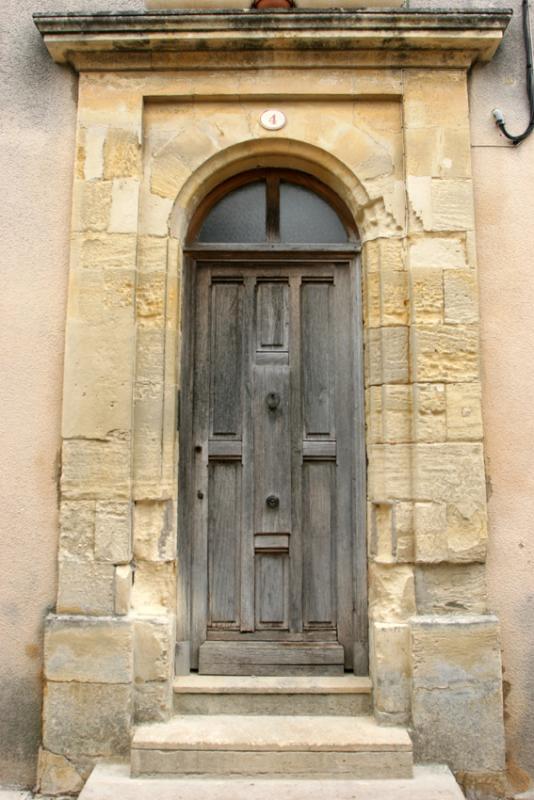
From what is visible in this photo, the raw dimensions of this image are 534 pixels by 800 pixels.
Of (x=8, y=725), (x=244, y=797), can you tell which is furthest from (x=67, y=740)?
(x=244, y=797)

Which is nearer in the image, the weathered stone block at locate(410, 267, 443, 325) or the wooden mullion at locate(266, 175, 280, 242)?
the weathered stone block at locate(410, 267, 443, 325)

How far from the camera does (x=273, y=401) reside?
362 centimetres

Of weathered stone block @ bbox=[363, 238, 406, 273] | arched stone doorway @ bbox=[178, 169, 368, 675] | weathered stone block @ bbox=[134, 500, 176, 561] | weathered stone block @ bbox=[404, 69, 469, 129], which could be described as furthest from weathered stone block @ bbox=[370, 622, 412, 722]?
weathered stone block @ bbox=[404, 69, 469, 129]


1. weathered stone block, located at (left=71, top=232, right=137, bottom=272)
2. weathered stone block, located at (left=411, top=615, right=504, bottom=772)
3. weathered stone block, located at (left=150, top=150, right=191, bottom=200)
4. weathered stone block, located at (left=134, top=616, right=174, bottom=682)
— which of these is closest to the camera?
weathered stone block, located at (left=411, top=615, right=504, bottom=772)

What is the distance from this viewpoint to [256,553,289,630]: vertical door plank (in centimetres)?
353

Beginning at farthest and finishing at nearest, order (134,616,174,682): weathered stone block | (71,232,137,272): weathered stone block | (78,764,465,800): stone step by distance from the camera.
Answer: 1. (71,232,137,272): weathered stone block
2. (134,616,174,682): weathered stone block
3. (78,764,465,800): stone step

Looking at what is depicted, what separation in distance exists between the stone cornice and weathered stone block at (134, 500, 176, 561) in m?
2.49

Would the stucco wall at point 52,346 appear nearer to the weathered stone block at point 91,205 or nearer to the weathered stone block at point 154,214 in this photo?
the weathered stone block at point 91,205

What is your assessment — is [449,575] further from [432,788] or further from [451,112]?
[451,112]

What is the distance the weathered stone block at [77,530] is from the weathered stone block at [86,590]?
68 mm

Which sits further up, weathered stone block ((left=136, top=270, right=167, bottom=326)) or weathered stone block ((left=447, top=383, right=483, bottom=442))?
weathered stone block ((left=136, top=270, right=167, bottom=326))

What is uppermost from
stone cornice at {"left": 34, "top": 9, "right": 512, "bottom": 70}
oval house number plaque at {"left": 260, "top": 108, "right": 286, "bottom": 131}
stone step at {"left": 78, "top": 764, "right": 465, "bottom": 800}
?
stone cornice at {"left": 34, "top": 9, "right": 512, "bottom": 70}

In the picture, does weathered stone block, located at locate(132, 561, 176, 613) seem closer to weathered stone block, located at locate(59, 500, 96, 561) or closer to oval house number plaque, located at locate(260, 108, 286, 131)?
weathered stone block, located at locate(59, 500, 96, 561)

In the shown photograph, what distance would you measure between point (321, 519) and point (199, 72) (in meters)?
2.59
